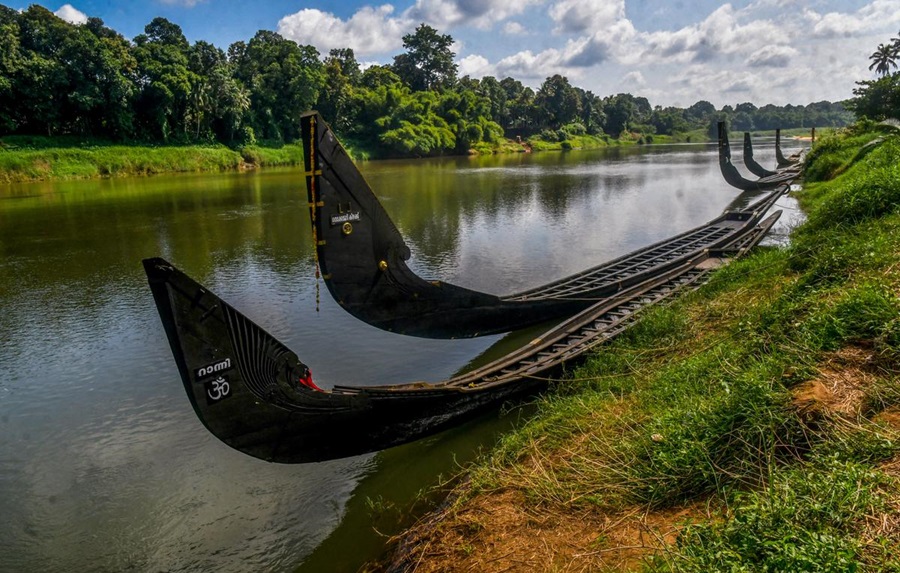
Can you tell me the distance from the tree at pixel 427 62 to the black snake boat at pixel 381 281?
276 feet

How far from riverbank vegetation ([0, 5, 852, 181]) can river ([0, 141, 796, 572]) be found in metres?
23.2

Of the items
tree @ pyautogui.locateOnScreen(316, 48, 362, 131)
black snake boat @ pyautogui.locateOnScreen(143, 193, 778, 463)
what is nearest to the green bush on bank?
black snake boat @ pyautogui.locateOnScreen(143, 193, 778, 463)

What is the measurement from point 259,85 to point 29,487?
54.9m

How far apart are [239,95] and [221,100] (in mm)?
1668

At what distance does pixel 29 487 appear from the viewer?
19.1 ft

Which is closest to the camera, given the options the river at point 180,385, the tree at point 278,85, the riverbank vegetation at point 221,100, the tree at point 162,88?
the river at point 180,385

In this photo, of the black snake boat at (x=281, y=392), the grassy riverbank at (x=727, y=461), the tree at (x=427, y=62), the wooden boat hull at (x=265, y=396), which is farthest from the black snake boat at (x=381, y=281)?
the tree at (x=427, y=62)

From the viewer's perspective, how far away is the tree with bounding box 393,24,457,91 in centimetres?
8712

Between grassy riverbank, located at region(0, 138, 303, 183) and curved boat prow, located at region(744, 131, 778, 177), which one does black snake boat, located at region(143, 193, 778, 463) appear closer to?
curved boat prow, located at region(744, 131, 778, 177)

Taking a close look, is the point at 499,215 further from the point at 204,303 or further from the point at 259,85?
the point at 259,85

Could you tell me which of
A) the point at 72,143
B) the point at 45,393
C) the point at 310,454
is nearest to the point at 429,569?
the point at 310,454

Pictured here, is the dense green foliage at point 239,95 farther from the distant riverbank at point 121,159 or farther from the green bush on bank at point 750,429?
the green bush on bank at point 750,429

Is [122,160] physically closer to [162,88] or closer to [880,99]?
[162,88]

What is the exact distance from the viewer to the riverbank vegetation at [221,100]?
38688mm
